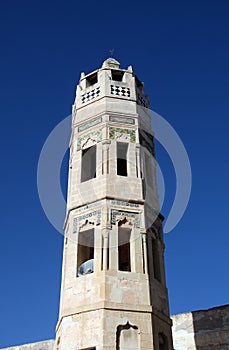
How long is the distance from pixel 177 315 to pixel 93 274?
5.91 meters

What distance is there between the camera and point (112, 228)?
480 inches

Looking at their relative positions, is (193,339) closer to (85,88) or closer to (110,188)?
(110,188)

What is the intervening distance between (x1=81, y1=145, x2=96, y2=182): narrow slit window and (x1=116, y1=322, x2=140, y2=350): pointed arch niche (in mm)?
5632

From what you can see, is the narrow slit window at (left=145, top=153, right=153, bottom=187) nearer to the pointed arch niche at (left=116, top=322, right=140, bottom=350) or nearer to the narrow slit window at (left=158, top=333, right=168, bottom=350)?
the narrow slit window at (left=158, top=333, right=168, bottom=350)

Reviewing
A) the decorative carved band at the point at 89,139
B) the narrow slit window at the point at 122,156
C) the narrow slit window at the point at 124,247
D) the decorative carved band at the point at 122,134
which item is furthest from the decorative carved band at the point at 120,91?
the narrow slit window at the point at 124,247

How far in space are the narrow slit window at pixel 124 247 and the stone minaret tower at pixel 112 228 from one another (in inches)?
1.1

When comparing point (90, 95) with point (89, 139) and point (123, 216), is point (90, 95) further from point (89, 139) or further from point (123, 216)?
point (123, 216)

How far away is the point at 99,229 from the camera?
12.2 metres

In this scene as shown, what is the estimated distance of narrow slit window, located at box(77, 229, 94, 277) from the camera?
1198cm

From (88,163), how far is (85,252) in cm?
355

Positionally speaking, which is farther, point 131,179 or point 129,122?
point 129,122

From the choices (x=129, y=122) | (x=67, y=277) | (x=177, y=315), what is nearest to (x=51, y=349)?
(x=177, y=315)

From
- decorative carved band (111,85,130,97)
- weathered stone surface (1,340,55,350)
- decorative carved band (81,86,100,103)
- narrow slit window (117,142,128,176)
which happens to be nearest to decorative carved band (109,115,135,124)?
narrow slit window (117,142,128,176)

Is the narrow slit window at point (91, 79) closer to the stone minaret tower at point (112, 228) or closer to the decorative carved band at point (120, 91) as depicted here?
the stone minaret tower at point (112, 228)
